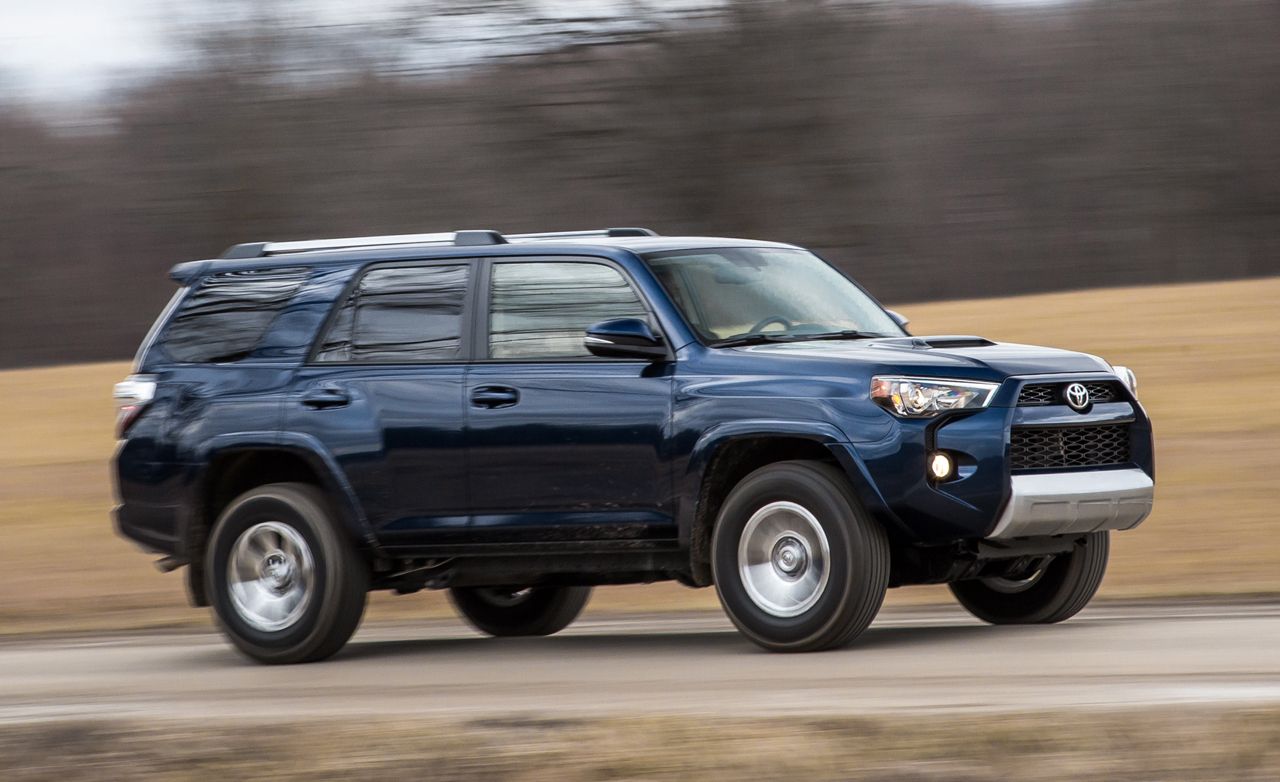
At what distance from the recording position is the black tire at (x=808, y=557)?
7867 millimetres

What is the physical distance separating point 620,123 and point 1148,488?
16.6 meters

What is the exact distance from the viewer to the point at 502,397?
8.70m

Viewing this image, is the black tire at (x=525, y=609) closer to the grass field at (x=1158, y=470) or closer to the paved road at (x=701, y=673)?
the paved road at (x=701, y=673)

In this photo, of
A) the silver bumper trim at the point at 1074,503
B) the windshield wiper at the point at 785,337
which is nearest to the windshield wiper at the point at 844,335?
the windshield wiper at the point at 785,337

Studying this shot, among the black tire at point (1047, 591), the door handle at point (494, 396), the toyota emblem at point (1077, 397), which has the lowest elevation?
the black tire at point (1047, 591)

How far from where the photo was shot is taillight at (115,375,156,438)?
9.69 meters

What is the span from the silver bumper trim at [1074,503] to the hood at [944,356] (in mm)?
457

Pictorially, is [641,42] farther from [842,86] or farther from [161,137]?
[161,137]

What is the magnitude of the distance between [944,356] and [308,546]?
10.4 ft

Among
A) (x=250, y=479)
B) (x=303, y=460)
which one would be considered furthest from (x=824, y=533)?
(x=250, y=479)

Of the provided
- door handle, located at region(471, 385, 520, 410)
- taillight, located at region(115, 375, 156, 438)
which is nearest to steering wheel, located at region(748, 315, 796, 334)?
door handle, located at region(471, 385, 520, 410)

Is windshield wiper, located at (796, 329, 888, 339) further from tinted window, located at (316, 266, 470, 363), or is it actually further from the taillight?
the taillight

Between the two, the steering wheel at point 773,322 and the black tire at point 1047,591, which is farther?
the black tire at point 1047,591

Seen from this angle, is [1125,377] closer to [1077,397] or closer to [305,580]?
[1077,397]
